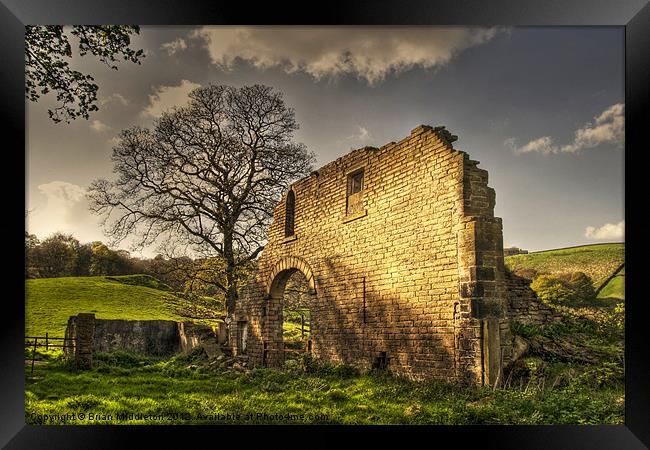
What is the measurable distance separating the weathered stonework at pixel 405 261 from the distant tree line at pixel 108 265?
4.82 metres

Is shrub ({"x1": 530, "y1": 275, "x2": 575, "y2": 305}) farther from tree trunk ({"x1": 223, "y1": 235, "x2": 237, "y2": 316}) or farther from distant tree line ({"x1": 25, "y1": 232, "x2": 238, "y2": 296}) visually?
distant tree line ({"x1": 25, "y1": 232, "x2": 238, "y2": 296})

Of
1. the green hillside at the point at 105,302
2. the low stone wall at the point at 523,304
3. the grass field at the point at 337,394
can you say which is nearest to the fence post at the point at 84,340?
the grass field at the point at 337,394

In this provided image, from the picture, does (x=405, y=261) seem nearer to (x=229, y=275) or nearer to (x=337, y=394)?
(x=337, y=394)

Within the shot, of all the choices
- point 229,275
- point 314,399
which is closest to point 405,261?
point 314,399

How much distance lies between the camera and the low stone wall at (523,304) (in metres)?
7.47

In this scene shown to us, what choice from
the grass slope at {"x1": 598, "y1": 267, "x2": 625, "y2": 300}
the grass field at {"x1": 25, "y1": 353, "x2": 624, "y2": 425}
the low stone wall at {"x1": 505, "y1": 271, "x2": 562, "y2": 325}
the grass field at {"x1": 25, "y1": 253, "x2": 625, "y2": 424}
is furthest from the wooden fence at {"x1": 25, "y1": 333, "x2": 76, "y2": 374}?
the grass slope at {"x1": 598, "y1": 267, "x2": 625, "y2": 300}

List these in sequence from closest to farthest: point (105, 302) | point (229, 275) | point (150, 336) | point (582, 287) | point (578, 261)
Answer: point (582, 287)
point (578, 261)
point (150, 336)
point (229, 275)
point (105, 302)

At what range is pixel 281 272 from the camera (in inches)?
512

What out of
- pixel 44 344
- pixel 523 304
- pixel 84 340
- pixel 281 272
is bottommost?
pixel 44 344

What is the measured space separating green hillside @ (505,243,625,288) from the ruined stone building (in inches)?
Answer: 222

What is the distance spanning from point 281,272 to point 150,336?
5.45 metres

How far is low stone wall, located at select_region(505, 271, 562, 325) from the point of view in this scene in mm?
7473

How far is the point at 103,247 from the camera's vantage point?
70.2 ft
